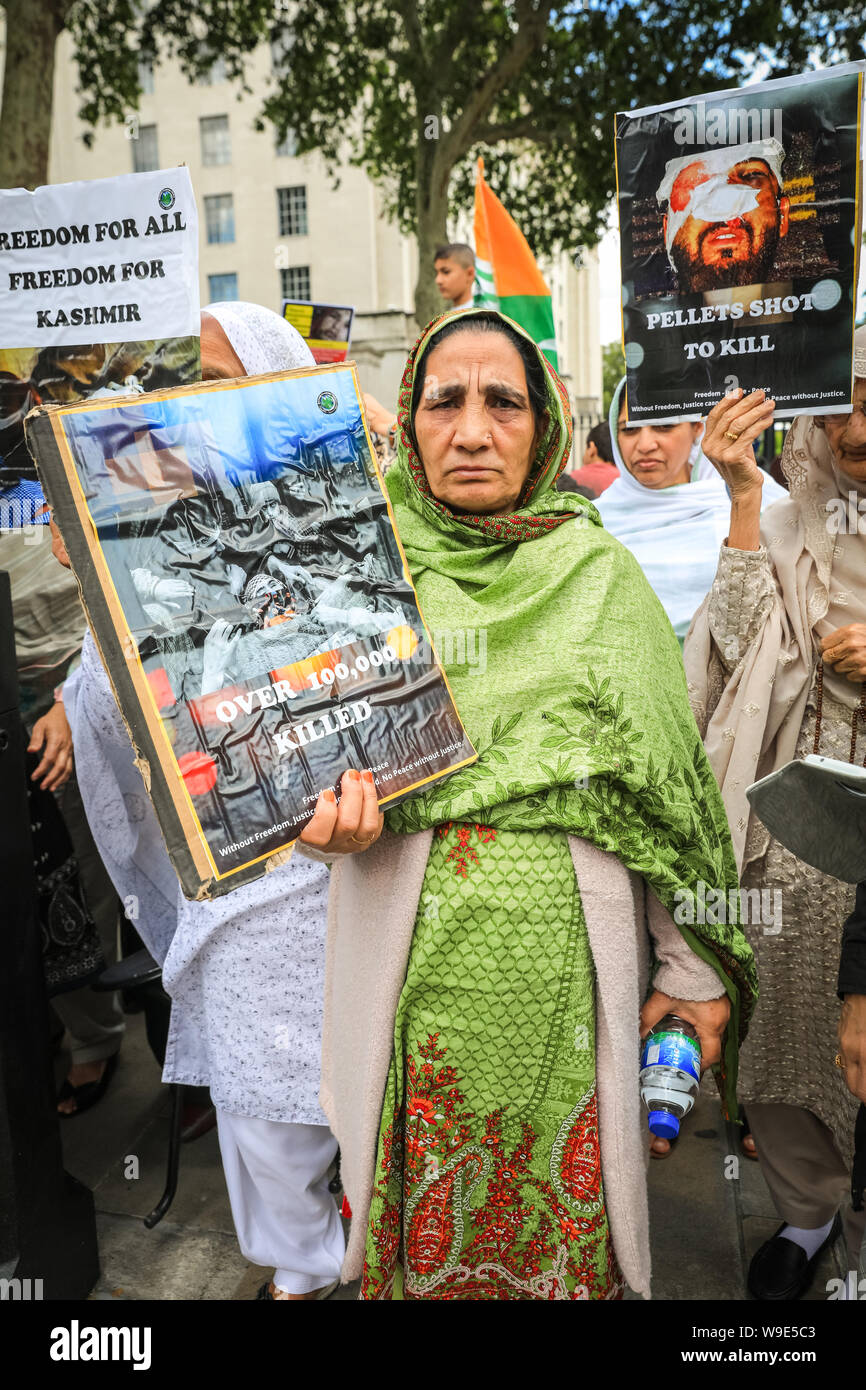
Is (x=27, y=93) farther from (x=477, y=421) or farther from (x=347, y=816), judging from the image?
(x=347, y=816)

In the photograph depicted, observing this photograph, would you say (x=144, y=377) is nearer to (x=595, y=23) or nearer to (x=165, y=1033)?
(x=165, y=1033)

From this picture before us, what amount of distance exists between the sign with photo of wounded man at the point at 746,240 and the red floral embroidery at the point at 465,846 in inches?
43.5

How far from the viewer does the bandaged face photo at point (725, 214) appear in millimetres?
2084

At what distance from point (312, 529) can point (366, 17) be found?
13755mm

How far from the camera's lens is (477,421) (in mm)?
1743

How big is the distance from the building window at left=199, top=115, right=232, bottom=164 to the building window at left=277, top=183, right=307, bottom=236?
2.48 m

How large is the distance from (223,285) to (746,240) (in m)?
33.7

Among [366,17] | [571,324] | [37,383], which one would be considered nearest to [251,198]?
[366,17]

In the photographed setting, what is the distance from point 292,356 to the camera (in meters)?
2.29

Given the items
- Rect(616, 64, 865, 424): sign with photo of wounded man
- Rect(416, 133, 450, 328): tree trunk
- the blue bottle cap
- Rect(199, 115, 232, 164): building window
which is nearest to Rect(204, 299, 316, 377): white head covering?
Rect(616, 64, 865, 424): sign with photo of wounded man

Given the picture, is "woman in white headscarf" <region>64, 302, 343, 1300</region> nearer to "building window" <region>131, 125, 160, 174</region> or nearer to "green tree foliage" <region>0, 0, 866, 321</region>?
"green tree foliage" <region>0, 0, 866, 321</region>

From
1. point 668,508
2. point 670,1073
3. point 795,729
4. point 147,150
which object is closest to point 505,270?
point 668,508
